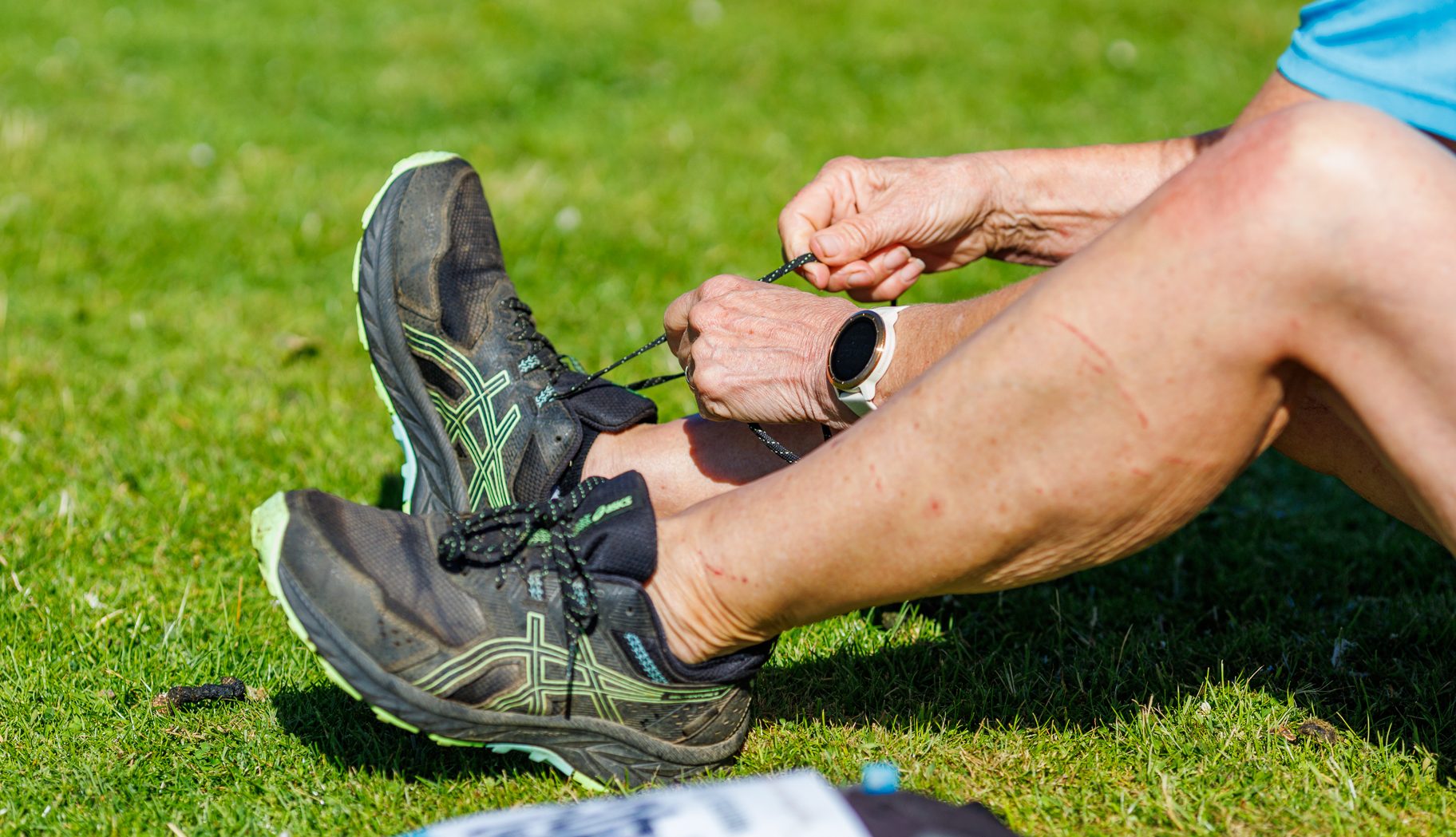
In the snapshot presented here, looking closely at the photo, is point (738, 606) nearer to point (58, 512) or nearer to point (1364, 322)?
point (1364, 322)

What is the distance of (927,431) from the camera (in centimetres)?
164

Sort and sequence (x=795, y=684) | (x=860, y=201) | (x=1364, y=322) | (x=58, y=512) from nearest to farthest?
(x=1364, y=322) < (x=795, y=684) < (x=860, y=201) < (x=58, y=512)

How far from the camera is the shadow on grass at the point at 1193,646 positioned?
2232 mm

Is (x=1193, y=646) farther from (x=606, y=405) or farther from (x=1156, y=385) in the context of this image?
(x=606, y=405)

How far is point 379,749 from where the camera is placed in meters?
2.10

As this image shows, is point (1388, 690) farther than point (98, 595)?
No

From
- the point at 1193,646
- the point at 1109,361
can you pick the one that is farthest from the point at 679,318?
the point at 1193,646

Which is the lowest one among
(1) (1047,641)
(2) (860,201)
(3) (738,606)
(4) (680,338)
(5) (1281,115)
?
(1) (1047,641)

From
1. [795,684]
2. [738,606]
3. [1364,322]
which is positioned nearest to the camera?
[1364,322]

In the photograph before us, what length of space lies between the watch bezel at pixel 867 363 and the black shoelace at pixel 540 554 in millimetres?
481

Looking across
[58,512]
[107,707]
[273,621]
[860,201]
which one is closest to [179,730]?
[107,707]

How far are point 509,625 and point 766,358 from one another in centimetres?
65

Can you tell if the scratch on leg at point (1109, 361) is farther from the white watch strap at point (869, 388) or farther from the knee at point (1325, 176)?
the white watch strap at point (869, 388)

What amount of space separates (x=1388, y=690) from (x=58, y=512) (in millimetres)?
2790
